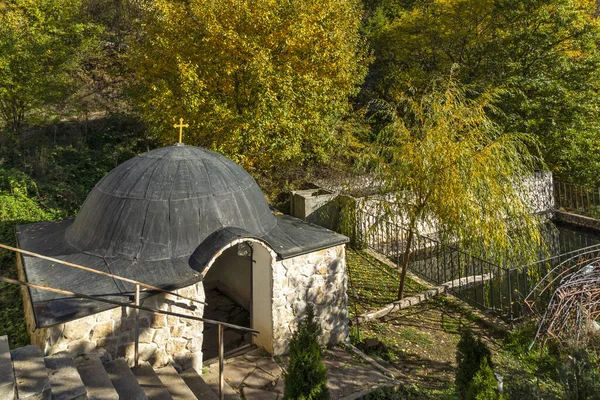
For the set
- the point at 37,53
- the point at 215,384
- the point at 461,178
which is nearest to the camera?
the point at 215,384

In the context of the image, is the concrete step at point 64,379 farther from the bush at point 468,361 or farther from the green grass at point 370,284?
the green grass at point 370,284

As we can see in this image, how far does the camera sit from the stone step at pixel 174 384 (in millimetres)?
5359

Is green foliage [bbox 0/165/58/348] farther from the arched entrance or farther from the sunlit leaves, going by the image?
the sunlit leaves

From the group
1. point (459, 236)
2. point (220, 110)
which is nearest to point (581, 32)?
point (459, 236)

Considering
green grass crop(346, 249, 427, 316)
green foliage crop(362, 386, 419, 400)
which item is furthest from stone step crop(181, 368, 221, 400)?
green grass crop(346, 249, 427, 316)

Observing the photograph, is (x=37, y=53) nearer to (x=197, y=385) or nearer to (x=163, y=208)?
(x=163, y=208)

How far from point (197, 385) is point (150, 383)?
28.6 inches

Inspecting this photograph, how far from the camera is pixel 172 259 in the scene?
633 centimetres

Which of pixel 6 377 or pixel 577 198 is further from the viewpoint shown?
pixel 577 198

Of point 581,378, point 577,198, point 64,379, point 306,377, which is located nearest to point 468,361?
point 581,378

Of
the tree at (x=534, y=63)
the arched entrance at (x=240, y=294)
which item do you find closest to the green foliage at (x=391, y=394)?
the arched entrance at (x=240, y=294)

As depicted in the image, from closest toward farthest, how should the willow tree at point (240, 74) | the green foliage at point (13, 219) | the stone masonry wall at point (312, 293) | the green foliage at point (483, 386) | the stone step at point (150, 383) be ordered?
the green foliage at point (483, 386) → the stone step at point (150, 383) → the stone masonry wall at point (312, 293) → the green foliage at point (13, 219) → the willow tree at point (240, 74)

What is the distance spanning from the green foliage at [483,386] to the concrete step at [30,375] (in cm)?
448

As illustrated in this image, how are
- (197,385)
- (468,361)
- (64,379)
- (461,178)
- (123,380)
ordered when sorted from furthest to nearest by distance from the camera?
(461,178) → (197,385) → (468,361) → (123,380) → (64,379)
